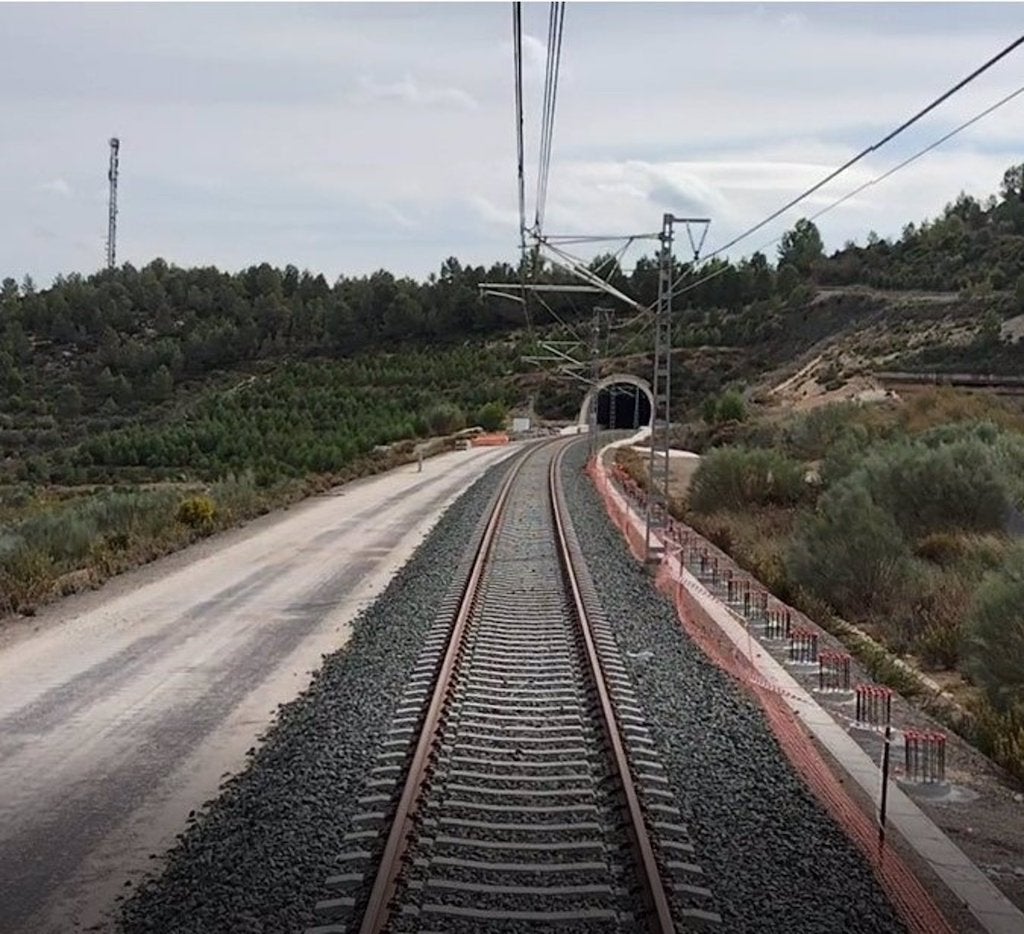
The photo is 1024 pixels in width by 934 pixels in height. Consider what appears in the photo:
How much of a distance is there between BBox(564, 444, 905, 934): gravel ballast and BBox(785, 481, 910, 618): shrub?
250 inches

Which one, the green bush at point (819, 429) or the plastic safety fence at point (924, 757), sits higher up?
the green bush at point (819, 429)

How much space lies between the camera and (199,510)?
3158 cm

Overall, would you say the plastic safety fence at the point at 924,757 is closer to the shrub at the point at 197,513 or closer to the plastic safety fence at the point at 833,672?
the plastic safety fence at the point at 833,672

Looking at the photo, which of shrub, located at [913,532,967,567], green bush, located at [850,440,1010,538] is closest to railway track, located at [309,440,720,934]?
shrub, located at [913,532,967,567]

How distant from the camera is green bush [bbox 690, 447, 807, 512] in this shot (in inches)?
1492

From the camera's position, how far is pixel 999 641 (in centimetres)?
1380

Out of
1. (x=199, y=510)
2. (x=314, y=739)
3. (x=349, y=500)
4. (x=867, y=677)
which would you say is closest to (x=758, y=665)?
(x=867, y=677)

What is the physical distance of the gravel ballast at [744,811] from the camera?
7395mm

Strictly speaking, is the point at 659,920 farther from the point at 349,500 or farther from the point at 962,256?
the point at 962,256

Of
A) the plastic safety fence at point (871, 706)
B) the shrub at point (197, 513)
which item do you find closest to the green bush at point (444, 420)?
the shrub at point (197, 513)

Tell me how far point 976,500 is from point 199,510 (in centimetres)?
1707

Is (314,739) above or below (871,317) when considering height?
below

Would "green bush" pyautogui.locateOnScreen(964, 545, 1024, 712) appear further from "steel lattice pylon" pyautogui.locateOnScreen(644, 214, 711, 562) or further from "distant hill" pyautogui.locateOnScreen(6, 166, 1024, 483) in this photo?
"distant hill" pyautogui.locateOnScreen(6, 166, 1024, 483)

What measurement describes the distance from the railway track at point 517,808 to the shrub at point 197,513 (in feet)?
52.1
